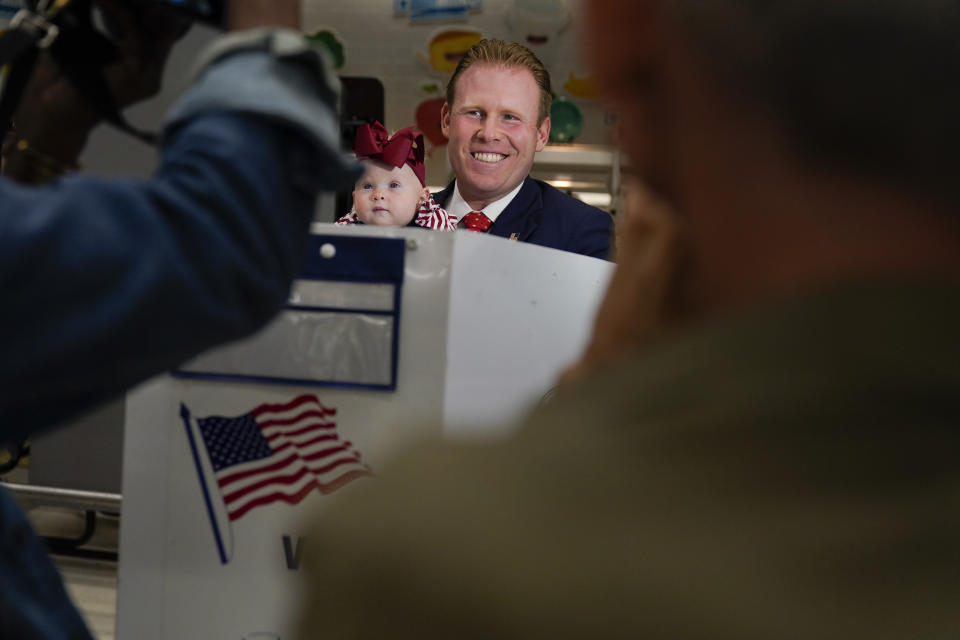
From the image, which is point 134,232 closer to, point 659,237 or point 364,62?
point 659,237

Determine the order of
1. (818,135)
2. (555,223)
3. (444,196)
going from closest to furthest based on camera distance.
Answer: (818,135)
(555,223)
(444,196)

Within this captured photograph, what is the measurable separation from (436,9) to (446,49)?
28 cm

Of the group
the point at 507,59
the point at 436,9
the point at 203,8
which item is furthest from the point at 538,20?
the point at 203,8

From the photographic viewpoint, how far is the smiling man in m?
2.48

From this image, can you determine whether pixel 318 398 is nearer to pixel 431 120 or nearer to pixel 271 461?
pixel 271 461

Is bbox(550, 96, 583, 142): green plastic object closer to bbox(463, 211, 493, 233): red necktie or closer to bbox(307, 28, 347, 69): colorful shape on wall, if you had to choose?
bbox(307, 28, 347, 69): colorful shape on wall

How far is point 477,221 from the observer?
250 cm

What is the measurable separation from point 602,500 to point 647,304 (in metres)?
0.15

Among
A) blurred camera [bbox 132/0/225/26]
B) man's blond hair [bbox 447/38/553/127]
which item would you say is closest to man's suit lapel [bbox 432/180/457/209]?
man's blond hair [bbox 447/38/553/127]

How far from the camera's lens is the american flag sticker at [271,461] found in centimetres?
177

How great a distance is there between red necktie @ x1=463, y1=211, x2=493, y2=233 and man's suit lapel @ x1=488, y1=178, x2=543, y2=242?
29 mm

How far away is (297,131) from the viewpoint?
66 cm

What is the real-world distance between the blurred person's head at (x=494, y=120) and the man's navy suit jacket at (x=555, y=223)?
8cm

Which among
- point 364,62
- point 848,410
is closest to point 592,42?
point 848,410
